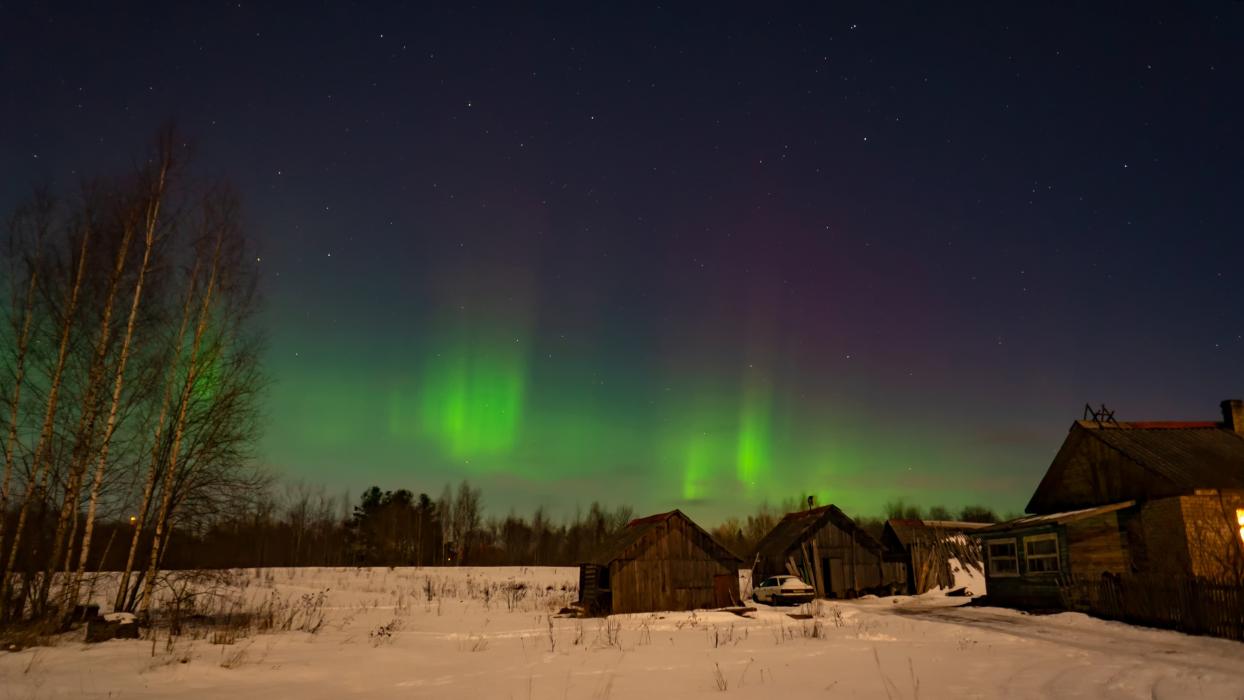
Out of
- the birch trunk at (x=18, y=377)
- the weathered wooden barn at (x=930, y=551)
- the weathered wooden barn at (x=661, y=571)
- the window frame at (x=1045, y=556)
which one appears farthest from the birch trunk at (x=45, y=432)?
the weathered wooden barn at (x=930, y=551)

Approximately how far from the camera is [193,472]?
2320 cm

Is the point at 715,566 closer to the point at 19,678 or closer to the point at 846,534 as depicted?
the point at 846,534

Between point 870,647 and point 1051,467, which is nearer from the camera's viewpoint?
point 870,647

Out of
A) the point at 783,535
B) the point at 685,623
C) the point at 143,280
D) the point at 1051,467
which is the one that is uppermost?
the point at 143,280

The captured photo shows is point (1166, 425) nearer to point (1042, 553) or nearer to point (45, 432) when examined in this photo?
point (1042, 553)

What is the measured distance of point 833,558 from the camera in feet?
144

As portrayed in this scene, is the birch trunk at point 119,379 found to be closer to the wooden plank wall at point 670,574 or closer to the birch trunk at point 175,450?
the birch trunk at point 175,450

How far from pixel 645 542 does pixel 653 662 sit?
20.1m

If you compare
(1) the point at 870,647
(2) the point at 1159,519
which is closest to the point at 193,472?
(1) the point at 870,647

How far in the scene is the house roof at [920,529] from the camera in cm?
4541

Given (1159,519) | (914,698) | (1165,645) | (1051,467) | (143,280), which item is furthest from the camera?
(1051,467)

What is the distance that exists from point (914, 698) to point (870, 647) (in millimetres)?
6935

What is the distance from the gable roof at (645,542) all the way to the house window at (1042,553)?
1333 cm

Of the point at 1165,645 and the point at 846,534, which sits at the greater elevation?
the point at 846,534
